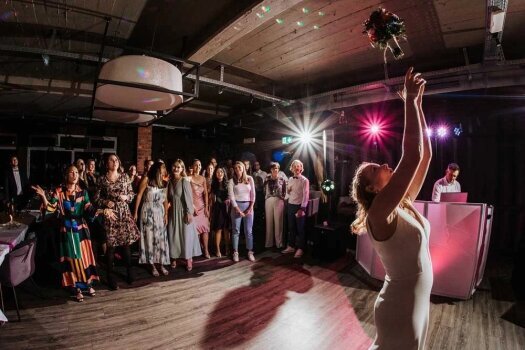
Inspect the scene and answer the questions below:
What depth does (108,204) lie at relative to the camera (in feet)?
12.4

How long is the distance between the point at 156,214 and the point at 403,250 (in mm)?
3774

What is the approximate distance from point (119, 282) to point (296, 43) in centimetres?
438

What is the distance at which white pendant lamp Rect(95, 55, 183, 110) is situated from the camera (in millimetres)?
2639

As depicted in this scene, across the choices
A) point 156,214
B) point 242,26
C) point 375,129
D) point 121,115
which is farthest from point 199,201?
point 375,129

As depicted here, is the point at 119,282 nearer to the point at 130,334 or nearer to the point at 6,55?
the point at 130,334

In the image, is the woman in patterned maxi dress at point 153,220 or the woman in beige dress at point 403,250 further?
the woman in patterned maxi dress at point 153,220

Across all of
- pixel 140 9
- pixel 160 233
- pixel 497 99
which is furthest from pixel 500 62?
pixel 160 233

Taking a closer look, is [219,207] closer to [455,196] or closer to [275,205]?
[275,205]

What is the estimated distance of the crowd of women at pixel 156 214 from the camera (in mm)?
3510

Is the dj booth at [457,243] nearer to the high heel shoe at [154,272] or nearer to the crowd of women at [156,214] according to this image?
the crowd of women at [156,214]

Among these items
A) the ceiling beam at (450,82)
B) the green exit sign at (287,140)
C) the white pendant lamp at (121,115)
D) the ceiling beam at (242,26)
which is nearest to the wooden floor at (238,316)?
the white pendant lamp at (121,115)

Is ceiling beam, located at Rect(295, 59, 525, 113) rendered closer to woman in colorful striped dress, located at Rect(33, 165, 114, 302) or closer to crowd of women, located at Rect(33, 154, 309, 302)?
crowd of women, located at Rect(33, 154, 309, 302)

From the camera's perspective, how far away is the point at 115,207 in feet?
12.6

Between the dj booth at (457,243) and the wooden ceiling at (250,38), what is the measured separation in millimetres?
2249
